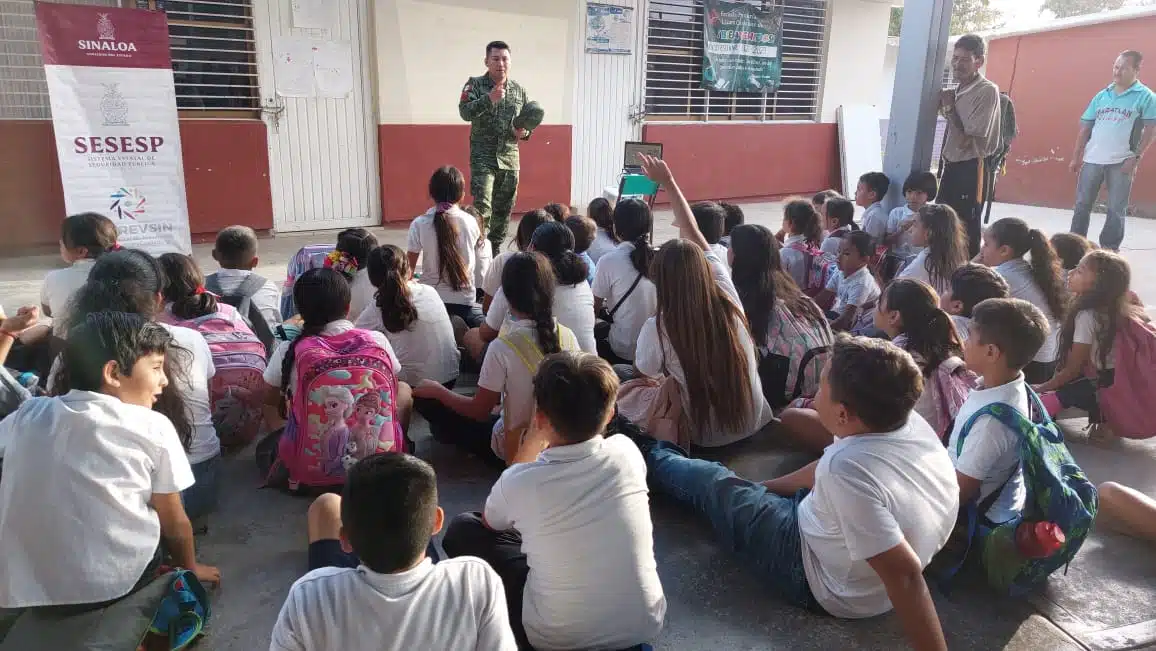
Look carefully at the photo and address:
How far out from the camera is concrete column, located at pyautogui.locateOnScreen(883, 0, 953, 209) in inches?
191

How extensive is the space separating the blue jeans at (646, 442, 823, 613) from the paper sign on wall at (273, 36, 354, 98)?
5378 millimetres

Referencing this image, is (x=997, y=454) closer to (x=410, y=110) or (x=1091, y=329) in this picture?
(x=1091, y=329)

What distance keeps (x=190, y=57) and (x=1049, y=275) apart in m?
6.05

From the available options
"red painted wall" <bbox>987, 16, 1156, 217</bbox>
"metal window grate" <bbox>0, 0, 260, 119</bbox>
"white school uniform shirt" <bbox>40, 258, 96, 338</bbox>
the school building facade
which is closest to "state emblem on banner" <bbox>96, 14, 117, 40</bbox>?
"metal window grate" <bbox>0, 0, 260, 119</bbox>

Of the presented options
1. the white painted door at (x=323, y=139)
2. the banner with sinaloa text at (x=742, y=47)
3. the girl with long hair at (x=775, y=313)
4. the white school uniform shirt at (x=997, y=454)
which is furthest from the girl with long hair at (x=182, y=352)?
the banner with sinaloa text at (x=742, y=47)

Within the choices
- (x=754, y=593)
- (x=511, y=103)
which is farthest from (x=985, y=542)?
(x=511, y=103)

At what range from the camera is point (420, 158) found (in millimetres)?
7348

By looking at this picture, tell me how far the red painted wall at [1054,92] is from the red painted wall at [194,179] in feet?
28.9

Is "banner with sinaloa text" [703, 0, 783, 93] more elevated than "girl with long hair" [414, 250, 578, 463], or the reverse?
"banner with sinaloa text" [703, 0, 783, 93]

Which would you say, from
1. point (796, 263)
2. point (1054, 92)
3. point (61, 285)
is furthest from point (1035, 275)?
point (1054, 92)

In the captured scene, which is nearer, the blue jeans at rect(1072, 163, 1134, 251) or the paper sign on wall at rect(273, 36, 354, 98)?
the blue jeans at rect(1072, 163, 1134, 251)

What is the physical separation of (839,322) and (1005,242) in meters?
0.80

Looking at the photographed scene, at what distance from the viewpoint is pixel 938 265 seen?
3.60m

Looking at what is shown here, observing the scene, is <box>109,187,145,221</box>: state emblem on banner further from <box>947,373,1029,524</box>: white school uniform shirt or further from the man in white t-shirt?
<box>947,373,1029,524</box>: white school uniform shirt
